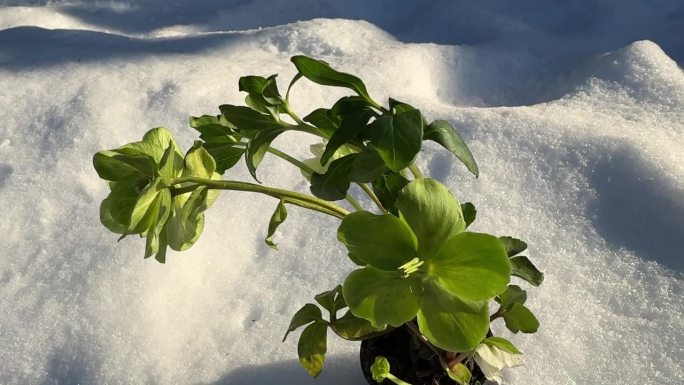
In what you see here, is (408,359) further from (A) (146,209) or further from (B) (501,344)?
(A) (146,209)

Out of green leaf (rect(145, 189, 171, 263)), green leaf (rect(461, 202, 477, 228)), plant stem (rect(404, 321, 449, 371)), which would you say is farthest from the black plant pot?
green leaf (rect(145, 189, 171, 263))

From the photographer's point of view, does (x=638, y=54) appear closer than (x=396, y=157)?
No

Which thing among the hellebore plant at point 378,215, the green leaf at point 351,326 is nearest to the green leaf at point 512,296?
the hellebore plant at point 378,215

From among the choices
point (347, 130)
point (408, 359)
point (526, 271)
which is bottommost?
point (408, 359)

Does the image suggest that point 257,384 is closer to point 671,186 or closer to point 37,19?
point 671,186

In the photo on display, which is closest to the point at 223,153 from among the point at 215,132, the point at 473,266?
the point at 215,132

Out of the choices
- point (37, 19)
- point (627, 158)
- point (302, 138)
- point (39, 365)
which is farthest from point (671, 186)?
point (37, 19)
